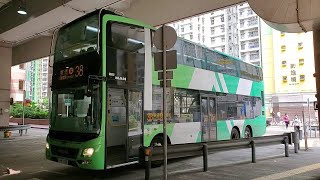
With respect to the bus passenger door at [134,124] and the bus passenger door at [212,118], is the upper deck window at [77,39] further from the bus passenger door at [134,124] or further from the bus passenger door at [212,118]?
the bus passenger door at [212,118]

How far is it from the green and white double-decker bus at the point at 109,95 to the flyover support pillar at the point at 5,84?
13346 mm

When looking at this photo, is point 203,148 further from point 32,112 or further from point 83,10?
point 32,112

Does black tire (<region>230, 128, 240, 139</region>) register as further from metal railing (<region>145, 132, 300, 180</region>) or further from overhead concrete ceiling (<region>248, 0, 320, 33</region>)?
overhead concrete ceiling (<region>248, 0, 320, 33</region>)

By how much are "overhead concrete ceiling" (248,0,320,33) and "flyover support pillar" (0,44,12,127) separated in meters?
17.2

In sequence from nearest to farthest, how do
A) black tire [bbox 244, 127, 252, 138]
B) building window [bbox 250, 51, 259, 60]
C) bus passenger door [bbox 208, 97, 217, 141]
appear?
bus passenger door [bbox 208, 97, 217, 141]
black tire [bbox 244, 127, 252, 138]
building window [bbox 250, 51, 259, 60]

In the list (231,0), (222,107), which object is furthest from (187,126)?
(231,0)

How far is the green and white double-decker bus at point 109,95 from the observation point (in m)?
6.58

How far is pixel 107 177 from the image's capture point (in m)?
7.26

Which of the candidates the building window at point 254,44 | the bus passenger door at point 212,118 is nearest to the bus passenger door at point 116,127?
the bus passenger door at point 212,118

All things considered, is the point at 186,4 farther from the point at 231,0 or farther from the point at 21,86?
the point at 21,86

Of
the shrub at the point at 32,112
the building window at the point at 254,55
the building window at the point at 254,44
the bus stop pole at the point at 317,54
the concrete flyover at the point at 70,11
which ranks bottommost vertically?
the shrub at the point at 32,112

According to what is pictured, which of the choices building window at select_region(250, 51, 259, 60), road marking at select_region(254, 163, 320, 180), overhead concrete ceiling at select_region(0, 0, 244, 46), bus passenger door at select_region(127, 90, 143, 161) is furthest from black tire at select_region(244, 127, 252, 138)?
building window at select_region(250, 51, 259, 60)

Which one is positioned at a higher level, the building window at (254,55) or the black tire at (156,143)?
the building window at (254,55)

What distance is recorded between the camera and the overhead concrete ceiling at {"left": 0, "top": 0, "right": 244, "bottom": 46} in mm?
10977
